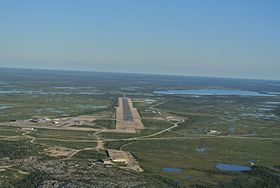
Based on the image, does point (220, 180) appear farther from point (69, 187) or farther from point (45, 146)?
point (45, 146)

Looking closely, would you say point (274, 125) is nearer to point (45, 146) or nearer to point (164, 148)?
point (164, 148)

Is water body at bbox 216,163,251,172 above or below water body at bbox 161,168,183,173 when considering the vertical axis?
above

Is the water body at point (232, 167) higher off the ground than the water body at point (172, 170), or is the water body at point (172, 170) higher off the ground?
the water body at point (232, 167)

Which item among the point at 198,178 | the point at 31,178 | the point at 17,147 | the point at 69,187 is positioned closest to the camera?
the point at 69,187

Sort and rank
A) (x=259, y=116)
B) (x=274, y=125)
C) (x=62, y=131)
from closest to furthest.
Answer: (x=62, y=131), (x=274, y=125), (x=259, y=116)

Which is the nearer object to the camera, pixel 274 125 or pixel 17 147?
pixel 17 147

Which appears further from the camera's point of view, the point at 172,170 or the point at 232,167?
the point at 232,167

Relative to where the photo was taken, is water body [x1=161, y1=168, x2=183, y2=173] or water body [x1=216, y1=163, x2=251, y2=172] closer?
water body [x1=161, y1=168, x2=183, y2=173]

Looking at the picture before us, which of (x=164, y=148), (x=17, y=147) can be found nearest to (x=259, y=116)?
(x=164, y=148)

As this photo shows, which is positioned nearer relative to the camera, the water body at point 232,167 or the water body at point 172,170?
the water body at point 172,170
